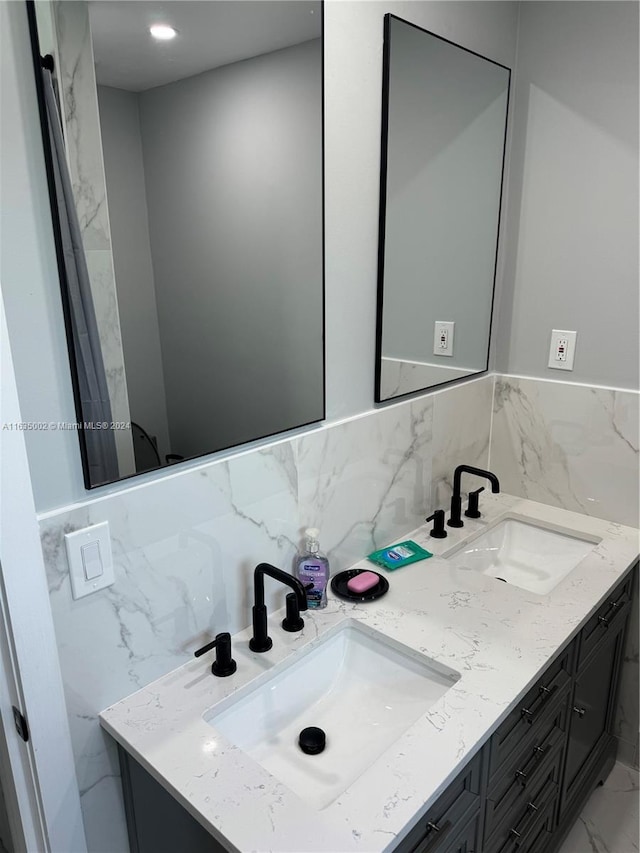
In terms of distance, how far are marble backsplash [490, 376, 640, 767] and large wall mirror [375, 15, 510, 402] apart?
231 millimetres

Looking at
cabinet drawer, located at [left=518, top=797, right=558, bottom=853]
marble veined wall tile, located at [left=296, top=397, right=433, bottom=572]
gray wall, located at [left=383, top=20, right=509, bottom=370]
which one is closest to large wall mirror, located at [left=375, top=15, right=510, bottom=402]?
gray wall, located at [left=383, top=20, right=509, bottom=370]

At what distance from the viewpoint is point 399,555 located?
173 centimetres

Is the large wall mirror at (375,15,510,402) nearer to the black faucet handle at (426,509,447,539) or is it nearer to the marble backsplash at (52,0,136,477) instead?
the black faucet handle at (426,509,447,539)

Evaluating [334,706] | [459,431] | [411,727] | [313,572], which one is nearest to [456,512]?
[459,431]

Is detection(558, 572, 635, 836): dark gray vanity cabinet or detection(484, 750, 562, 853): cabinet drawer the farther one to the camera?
detection(558, 572, 635, 836): dark gray vanity cabinet

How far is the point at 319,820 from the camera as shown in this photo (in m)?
0.97

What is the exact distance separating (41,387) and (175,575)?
476mm

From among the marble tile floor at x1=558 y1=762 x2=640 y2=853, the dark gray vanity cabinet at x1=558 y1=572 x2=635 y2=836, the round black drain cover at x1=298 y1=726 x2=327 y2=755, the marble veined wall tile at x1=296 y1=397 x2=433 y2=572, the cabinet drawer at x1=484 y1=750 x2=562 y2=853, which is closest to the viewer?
the round black drain cover at x1=298 y1=726 x2=327 y2=755

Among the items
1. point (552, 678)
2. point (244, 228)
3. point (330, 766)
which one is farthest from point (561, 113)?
point (330, 766)

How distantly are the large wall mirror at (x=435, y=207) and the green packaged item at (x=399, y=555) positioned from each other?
0.43m

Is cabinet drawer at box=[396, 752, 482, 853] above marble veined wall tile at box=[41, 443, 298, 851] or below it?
below

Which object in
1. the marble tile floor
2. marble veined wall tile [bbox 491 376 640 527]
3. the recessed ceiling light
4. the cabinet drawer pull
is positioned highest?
the recessed ceiling light

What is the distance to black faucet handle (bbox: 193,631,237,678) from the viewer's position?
4.19 ft

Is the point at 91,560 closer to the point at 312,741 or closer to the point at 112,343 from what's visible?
the point at 112,343
